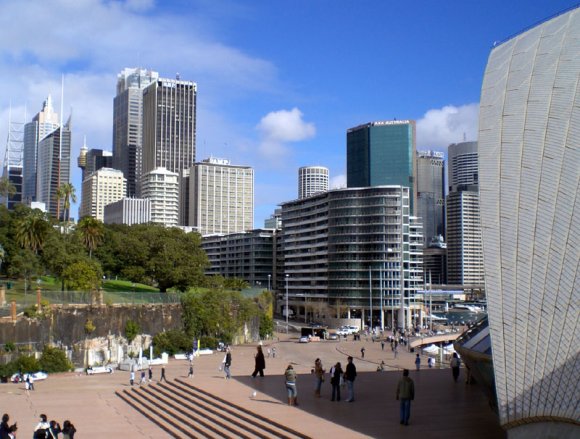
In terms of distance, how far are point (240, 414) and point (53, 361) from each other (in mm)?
27320

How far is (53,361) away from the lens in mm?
44344

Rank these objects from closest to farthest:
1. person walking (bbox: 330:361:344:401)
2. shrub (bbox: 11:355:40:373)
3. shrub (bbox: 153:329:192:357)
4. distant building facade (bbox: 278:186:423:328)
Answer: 1. person walking (bbox: 330:361:344:401)
2. shrub (bbox: 11:355:40:373)
3. shrub (bbox: 153:329:192:357)
4. distant building facade (bbox: 278:186:423:328)

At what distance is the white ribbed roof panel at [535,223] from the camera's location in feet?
49.7

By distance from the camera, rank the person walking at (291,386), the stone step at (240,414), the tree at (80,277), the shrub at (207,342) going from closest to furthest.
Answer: the stone step at (240,414) → the person walking at (291,386) → the tree at (80,277) → the shrub at (207,342)

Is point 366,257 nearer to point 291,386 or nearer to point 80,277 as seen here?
point 80,277

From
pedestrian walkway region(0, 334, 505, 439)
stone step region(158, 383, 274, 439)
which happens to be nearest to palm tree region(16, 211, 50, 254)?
pedestrian walkway region(0, 334, 505, 439)

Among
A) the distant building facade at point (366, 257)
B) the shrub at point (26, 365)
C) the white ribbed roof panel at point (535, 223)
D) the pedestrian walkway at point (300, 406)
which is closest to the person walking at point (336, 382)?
the pedestrian walkway at point (300, 406)

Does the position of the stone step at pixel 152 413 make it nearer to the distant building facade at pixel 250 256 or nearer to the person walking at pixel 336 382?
the person walking at pixel 336 382

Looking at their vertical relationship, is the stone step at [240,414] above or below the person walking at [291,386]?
below

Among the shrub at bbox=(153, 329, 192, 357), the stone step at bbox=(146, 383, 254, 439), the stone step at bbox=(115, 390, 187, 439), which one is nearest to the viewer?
the stone step at bbox=(146, 383, 254, 439)

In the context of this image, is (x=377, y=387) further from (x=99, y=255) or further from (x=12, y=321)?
(x=99, y=255)

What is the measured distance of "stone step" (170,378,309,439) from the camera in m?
Answer: 18.2

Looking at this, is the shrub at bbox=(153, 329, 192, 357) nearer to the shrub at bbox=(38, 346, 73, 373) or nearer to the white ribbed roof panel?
the shrub at bbox=(38, 346, 73, 373)

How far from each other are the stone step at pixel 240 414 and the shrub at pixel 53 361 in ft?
59.4
